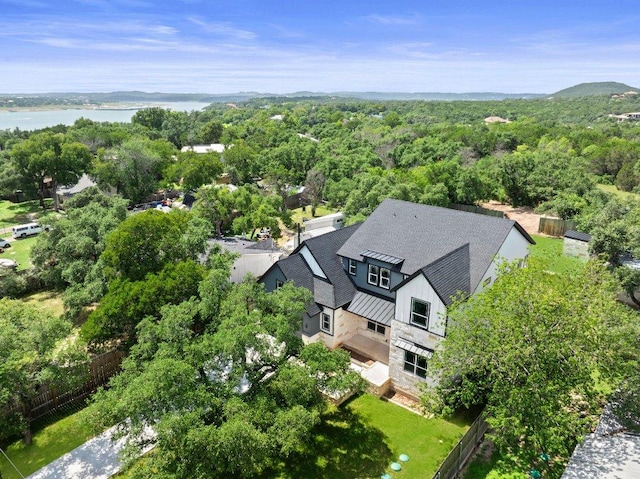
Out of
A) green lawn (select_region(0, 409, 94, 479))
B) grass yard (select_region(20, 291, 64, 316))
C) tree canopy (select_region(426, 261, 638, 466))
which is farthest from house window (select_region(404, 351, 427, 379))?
grass yard (select_region(20, 291, 64, 316))

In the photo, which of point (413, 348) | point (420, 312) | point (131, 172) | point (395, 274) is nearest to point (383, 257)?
point (395, 274)

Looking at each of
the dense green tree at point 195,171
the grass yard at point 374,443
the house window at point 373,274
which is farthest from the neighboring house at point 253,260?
the dense green tree at point 195,171

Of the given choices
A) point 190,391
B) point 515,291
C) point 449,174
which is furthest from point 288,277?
point 449,174

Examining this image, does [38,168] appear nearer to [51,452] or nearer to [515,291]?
[51,452]

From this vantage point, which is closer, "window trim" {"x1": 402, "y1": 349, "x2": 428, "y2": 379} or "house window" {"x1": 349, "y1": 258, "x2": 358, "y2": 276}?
"window trim" {"x1": 402, "y1": 349, "x2": 428, "y2": 379}

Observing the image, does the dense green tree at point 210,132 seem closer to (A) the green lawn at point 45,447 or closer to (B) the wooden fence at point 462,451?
(A) the green lawn at point 45,447

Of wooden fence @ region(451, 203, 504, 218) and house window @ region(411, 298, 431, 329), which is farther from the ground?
house window @ region(411, 298, 431, 329)

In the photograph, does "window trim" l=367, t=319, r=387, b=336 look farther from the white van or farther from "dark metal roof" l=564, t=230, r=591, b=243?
the white van
